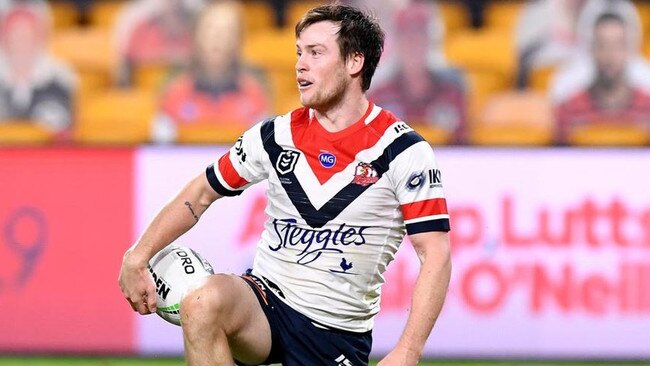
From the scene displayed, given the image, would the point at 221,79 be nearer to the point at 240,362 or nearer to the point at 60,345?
the point at 60,345

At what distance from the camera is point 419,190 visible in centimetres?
426

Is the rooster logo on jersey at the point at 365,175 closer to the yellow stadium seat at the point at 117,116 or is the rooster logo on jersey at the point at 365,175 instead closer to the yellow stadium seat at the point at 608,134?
the yellow stadium seat at the point at 608,134

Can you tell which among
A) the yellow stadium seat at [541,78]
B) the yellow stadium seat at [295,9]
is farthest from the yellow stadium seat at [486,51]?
the yellow stadium seat at [295,9]

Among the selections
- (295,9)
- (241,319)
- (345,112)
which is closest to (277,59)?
(295,9)

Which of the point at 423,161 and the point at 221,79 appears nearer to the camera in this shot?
the point at 423,161

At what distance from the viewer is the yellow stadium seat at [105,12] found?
9.61 meters

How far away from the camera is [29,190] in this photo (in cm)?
728

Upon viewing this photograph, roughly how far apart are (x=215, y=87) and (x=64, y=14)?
1.56m

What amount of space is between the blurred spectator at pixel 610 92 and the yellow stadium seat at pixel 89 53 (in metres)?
3.16

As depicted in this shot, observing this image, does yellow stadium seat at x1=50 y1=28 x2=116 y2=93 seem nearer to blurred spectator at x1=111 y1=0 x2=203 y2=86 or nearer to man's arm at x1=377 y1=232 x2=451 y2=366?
blurred spectator at x1=111 y1=0 x2=203 y2=86

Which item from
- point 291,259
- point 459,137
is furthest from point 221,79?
point 291,259

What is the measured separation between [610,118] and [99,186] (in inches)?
135

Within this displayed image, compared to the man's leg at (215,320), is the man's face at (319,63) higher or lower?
higher

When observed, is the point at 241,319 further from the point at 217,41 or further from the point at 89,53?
the point at 89,53
